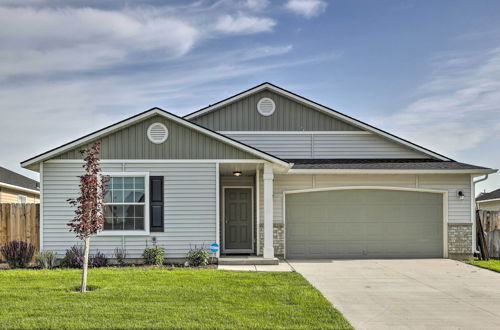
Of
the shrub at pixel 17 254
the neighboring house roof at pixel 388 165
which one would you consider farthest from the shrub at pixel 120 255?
the neighboring house roof at pixel 388 165

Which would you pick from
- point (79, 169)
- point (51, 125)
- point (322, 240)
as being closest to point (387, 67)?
point (322, 240)

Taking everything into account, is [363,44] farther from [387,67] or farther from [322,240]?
[322,240]

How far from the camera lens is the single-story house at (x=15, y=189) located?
21434 mm

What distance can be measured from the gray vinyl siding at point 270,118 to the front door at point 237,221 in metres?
2.12

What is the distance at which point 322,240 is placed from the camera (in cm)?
1518

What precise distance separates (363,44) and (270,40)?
2726mm

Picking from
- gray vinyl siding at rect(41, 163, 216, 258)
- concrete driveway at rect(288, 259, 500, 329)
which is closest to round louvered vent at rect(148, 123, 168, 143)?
gray vinyl siding at rect(41, 163, 216, 258)

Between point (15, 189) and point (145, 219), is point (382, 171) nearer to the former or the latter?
point (145, 219)

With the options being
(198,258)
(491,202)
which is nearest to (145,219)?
(198,258)

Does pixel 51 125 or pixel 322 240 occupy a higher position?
pixel 51 125

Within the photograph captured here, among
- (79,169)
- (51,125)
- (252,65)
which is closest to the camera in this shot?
(79,169)

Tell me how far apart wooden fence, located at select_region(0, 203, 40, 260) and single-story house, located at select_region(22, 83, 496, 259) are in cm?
108

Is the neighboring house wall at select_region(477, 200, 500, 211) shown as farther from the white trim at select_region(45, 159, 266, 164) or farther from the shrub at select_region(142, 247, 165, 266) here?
the shrub at select_region(142, 247, 165, 266)

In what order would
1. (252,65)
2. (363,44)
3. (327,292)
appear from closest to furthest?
(327,292)
(363,44)
(252,65)
